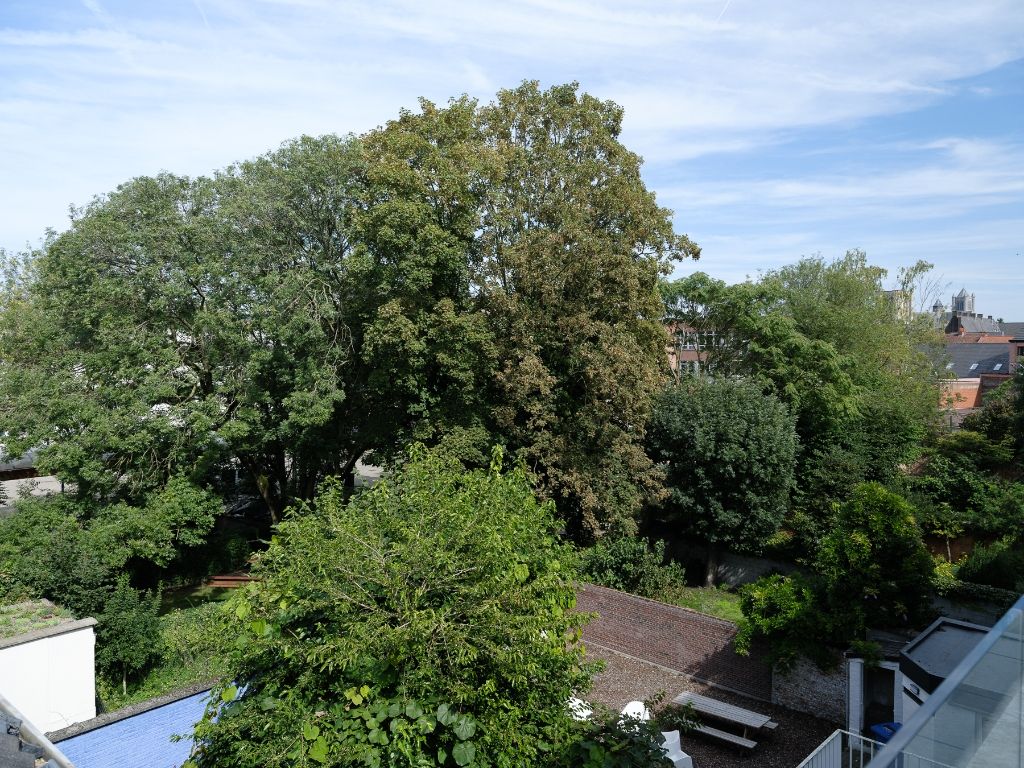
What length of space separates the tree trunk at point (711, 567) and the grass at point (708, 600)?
10.3 inches

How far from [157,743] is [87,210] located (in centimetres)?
1218

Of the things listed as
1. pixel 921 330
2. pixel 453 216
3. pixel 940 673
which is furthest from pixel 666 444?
pixel 921 330

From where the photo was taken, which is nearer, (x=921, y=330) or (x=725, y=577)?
(x=725, y=577)

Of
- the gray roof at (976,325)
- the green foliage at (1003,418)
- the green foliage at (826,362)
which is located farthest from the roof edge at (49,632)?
the gray roof at (976,325)

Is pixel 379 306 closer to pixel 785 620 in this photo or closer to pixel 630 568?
pixel 630 568

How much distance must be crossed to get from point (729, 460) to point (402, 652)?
13.3 meters

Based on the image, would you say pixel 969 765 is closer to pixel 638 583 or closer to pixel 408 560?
pixel 408 560

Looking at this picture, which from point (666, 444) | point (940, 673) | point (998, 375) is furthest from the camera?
point (998, 375)

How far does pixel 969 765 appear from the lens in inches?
90.0

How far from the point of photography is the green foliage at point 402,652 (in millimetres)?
5254

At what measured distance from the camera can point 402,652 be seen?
549cm

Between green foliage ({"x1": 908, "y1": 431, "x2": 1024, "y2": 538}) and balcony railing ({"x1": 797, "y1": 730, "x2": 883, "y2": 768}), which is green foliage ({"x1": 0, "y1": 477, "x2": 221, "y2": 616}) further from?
green foliage ({"x1": 908, "y1": 431, "x2": 1024, "y2": 538})

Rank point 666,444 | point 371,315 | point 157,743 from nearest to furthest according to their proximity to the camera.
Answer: point 157,743 < point 371,315 < point 666,444

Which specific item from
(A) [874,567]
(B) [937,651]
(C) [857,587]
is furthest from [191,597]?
(B) [937,651]
